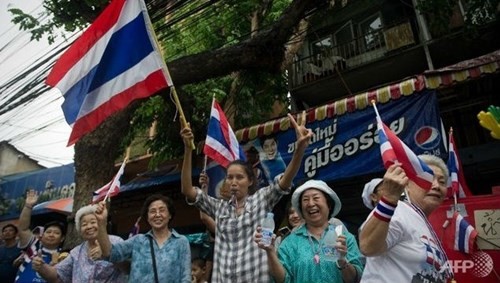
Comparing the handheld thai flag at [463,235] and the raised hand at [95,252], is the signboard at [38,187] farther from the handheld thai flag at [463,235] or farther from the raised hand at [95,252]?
the handheld thai flag at [463,235]

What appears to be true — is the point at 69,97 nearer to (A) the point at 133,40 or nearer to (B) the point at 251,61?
(A) the point at 133,40

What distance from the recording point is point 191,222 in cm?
873

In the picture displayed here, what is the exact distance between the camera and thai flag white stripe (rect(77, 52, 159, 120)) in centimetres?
329

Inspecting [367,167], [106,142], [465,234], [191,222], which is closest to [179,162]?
[191,222]

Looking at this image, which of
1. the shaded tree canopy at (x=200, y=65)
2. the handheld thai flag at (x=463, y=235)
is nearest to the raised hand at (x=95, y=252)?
the shaded tree canopy at (x=200, y=65)

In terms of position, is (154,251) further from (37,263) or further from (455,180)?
(455,180)

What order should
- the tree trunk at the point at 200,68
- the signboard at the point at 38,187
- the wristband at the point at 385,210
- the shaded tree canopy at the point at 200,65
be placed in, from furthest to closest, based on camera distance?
1. the signboard at the point at 38,187
2. the shaded tree canopy at the point at 200,65
3. the tree trunk at the point at 200,68
4. the wristband at the point at 385,210

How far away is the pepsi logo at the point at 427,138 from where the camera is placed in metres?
4.68

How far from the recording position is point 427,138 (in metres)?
4.77

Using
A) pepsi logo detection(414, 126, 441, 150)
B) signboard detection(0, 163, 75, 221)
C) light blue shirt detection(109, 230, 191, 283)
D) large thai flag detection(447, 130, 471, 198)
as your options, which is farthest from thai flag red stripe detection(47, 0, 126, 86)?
signboard detection(0, 163, 75, 221)

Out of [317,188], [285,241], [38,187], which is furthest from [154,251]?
[38,187]

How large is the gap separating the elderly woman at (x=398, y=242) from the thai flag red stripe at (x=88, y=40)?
308cm

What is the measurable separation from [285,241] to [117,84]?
2097 millimetres
